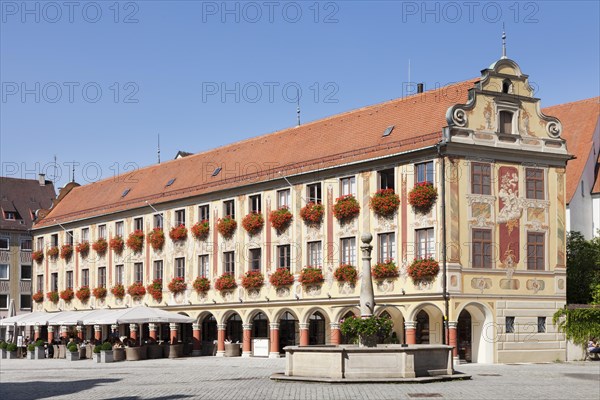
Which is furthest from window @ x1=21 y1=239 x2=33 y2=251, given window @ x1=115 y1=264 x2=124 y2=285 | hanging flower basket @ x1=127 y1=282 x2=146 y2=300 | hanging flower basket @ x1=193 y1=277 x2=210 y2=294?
hanging flower basket @ x1=193 y1=277 x2=210 y2=294

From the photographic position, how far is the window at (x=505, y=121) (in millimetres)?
46812

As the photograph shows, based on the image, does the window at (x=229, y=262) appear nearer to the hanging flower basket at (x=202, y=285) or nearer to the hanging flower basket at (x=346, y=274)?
the hanging flower basket at (x=202, y=285)

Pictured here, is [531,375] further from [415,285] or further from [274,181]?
[274,181]

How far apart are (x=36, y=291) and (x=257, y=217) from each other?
92.7 feet

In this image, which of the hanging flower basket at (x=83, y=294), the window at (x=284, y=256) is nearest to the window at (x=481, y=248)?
the window at (x=284, y=256)

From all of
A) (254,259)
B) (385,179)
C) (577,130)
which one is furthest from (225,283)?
(577,130)

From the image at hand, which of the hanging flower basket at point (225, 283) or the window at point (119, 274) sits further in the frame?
the window at point (119, 274)

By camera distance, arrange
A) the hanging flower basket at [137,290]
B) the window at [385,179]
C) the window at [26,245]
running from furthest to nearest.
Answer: the window at [26,245] < the hanging flower basket at [137,290] < the window at [385,179]

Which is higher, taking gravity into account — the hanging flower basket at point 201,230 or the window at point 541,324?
the hanging flower basket at point 201,230

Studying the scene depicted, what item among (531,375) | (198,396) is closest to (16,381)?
(198,396)

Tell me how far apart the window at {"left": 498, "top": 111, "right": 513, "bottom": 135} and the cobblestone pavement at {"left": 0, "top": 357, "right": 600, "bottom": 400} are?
1026 centimetres

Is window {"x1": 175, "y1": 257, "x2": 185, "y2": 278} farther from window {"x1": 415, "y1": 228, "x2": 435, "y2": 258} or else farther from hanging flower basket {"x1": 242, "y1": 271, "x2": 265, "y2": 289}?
window {"x1": 415, "y1": 228, "x2": 435, "y2": 258}

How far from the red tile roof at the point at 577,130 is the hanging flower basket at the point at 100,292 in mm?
28810

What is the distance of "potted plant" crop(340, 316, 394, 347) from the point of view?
104 feet
